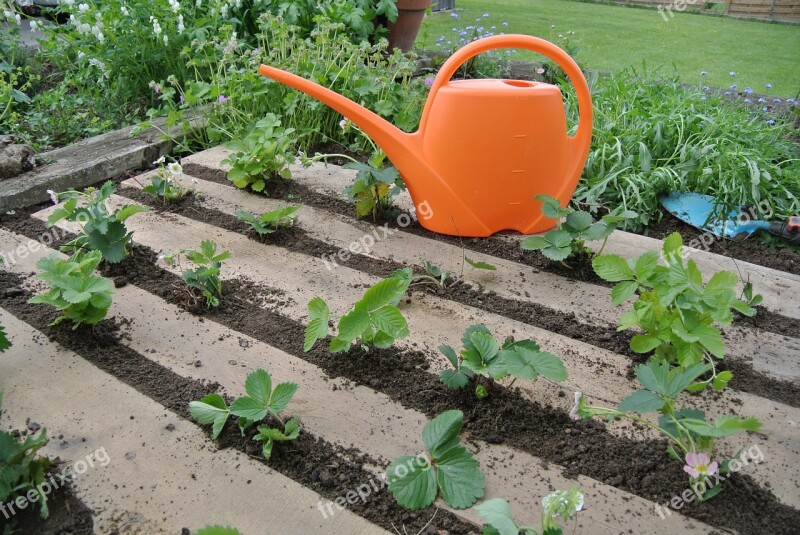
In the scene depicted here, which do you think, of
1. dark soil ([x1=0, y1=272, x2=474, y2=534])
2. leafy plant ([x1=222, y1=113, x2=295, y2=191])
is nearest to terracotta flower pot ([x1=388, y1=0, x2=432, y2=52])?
leafy plant ([x1=222, y1=113, x2=295, y2=191])

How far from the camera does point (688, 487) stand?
818 millimetres

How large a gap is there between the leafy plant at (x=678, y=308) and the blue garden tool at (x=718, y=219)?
59cm

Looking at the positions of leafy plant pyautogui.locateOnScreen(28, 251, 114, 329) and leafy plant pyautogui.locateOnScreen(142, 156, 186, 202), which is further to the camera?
leafy plant pyautogui.locateOnScreen(142, 156, 186, 202)

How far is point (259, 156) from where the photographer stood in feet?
5.47

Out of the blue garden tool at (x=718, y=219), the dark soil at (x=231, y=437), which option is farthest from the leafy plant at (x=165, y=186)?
the blue garden tool at (x=718, y=219)

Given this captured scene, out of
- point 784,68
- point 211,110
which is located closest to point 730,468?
point 211,110

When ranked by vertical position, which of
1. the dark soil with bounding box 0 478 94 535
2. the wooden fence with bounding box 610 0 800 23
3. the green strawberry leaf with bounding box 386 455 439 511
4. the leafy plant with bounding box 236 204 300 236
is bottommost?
the dark soil with bounding box 0 478 94 535

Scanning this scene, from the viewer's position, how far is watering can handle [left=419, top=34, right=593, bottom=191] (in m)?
1.28

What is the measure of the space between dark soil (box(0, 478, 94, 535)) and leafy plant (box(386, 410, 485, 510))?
395 millimetres

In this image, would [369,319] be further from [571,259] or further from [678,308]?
[571,259]

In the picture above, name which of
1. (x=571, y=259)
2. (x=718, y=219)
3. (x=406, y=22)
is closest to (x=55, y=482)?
(x=571, y=259)

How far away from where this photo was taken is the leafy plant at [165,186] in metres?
1.60

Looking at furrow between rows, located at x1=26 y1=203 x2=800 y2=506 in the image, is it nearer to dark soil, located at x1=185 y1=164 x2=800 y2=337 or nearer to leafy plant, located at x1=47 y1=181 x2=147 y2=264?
leafy plant, located at x1=47 y1=181 x2=147 y2=264

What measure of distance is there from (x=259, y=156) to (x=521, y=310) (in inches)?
34.1
